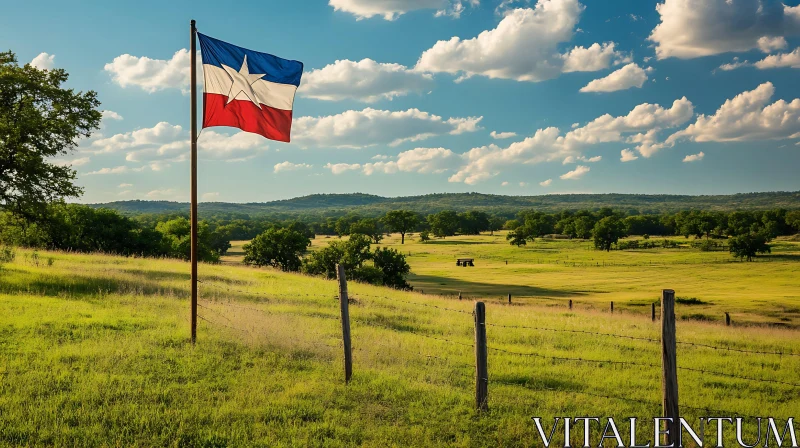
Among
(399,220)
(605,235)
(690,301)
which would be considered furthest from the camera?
(399,220)

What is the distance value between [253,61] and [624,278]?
75513 millimetres

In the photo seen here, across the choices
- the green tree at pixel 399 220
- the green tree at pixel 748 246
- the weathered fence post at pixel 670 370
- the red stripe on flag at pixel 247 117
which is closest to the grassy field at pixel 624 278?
the green tree at pixel 748 246

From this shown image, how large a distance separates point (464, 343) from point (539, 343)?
2607mm

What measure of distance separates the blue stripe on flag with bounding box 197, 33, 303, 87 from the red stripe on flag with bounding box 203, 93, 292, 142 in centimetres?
74

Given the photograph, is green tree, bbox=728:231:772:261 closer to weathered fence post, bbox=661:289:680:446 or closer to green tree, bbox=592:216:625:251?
green tree, bbox=592:216:625:251

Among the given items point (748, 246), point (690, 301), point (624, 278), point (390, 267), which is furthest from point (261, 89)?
point (748, 246)

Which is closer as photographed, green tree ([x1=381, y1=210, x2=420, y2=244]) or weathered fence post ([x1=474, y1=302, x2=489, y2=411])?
weathered fence post ([x1=474, y1=302, x2=489, y2=411])

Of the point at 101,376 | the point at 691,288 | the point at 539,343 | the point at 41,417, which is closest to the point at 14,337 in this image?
the point at 101,376

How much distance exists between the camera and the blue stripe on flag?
12141 millimetres

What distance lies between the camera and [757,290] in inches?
2486

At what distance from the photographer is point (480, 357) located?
8.95 meters

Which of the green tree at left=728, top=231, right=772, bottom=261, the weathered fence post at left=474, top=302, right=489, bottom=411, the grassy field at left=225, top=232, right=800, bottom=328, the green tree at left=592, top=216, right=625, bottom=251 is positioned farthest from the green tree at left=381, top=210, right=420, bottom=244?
the weathered fence post at left=474, top=302, right=489, bottom=411

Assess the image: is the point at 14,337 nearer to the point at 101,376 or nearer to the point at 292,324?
the point at 101,376

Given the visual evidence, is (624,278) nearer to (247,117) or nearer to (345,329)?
(247,117)
